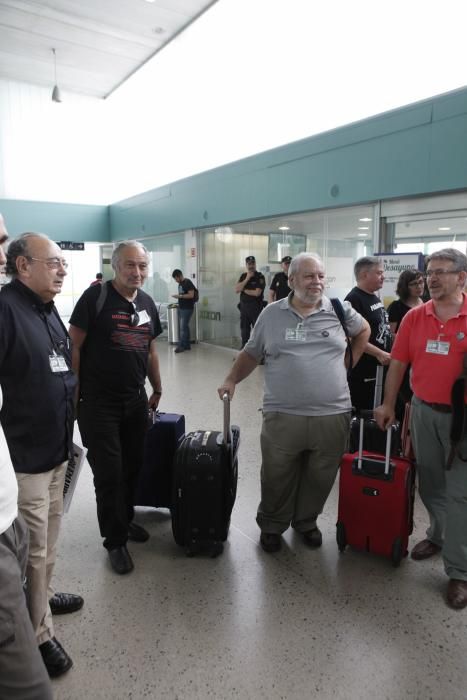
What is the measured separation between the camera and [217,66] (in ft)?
27.9

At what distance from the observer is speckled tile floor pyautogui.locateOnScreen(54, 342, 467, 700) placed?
5.55 feet

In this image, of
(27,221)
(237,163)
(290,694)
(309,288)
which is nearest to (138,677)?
(290,694)

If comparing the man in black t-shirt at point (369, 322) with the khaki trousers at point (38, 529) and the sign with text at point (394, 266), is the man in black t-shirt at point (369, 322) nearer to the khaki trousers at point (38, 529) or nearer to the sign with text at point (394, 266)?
Answer: the sign with text at point (394, 266)

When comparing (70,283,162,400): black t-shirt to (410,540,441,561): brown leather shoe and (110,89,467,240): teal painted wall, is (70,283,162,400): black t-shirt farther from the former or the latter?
(110,89,467,240): teal painted wall

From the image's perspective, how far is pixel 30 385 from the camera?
1593 millimetres

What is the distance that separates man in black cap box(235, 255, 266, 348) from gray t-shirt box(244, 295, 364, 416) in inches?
222

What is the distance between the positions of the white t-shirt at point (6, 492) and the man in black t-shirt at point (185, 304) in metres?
8.37

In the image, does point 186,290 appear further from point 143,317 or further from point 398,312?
point 143,317

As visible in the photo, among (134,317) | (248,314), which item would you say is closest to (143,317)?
(134,317)

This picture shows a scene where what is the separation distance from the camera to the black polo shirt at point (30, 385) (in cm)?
155

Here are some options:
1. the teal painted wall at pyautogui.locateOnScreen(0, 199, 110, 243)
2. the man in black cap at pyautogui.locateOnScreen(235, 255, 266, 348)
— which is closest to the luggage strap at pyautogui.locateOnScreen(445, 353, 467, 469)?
the man in black cap at pyautogui.locateOnScreen(235, 255, 266, 348)

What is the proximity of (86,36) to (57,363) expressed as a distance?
11.0 meters

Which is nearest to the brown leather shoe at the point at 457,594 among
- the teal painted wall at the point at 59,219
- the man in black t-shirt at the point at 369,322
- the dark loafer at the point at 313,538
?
the dark loafer at the point at 313,538

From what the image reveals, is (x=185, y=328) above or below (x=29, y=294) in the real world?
below
